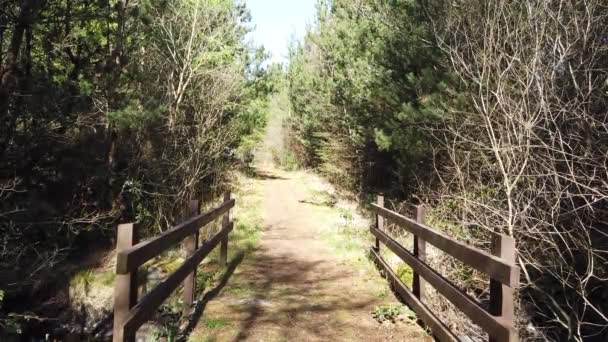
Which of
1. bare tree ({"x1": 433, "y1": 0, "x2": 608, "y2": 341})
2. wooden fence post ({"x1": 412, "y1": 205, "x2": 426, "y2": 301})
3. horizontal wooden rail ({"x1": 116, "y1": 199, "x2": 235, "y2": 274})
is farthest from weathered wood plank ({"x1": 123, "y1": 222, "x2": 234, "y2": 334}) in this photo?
A: bare tree ({"x1": 433, "y1": 0, "x2": 608, "y2": 341})

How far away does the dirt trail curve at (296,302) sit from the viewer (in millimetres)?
4895

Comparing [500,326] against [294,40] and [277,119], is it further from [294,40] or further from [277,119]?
[277,119]

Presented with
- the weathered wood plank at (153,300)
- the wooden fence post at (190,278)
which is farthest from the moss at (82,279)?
the weathered wood plank at (153,300)

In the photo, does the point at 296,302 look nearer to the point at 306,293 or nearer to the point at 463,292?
the point at 306,293

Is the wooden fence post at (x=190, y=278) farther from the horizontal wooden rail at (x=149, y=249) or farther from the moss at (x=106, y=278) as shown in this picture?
the moss at (x=106, y=278)

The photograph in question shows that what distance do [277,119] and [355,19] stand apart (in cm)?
2450

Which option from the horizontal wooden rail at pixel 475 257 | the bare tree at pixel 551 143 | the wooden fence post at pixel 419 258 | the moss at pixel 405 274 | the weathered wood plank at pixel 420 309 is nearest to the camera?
the horizontal wooden rail at pixel 475 257

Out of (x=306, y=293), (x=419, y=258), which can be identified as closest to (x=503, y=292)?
(x=419, y=258)

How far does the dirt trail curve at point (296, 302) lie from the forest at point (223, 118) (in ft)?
5.57

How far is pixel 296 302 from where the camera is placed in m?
6.04

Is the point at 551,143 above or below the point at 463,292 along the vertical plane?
above

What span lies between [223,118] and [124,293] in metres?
12.3

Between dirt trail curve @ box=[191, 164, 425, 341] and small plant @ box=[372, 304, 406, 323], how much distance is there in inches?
3.6

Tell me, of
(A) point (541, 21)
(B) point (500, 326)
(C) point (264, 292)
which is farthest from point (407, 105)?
(B) point (500, 326)
